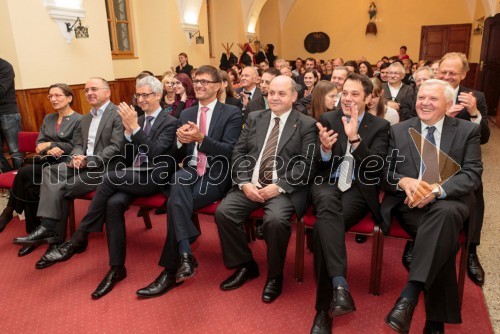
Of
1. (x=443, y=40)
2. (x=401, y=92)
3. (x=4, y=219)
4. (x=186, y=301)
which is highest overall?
(x=443, y=40)

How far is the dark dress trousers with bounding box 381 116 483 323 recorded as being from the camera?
203 cm

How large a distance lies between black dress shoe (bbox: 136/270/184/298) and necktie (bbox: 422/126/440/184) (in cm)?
175

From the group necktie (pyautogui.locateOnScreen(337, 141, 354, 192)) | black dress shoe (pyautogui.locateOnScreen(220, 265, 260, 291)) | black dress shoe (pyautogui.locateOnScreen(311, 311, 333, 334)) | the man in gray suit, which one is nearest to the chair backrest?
the man in gray suit

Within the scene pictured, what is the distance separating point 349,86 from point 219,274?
1601 millimetres

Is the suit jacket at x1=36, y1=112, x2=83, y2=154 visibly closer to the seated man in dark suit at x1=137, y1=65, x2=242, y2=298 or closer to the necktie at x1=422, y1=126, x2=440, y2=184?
the seated man in dark suit at x1=137, y1=65, x2=242, y2=298

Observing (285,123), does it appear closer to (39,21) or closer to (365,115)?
(365,115)

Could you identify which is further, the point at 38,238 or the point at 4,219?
the point at 4,219

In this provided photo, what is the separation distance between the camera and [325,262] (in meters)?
2.22

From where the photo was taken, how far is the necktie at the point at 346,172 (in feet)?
8.54

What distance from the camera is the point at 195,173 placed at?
9.68 ft

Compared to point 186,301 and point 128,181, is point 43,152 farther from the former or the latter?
point 186,301

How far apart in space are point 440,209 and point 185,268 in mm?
1543

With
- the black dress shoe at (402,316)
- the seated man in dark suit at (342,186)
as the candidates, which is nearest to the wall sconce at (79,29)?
the seated man in dark suit at (342,186)

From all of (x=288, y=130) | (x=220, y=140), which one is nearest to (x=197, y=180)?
(x=220, y=140)
